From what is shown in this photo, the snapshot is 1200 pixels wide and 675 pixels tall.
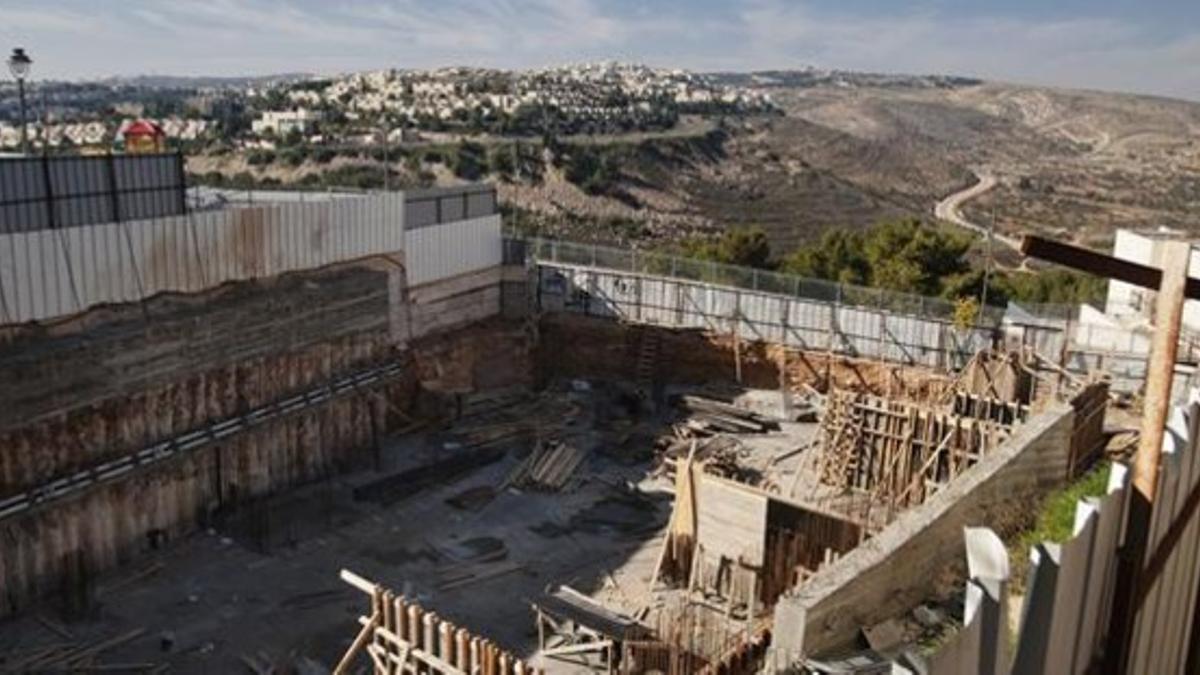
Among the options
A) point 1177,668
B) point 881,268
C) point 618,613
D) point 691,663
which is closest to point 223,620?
point 618,613

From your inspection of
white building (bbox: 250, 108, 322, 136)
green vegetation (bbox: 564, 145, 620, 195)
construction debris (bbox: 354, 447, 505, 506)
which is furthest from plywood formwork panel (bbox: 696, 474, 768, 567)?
white building (bbox: 250, 108, 322, 136)

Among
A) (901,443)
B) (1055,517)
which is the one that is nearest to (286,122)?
(901,443)

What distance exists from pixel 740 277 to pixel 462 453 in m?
9.46

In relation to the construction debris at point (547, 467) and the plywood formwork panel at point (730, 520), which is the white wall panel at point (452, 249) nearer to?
the construction debris at point (547, 467)

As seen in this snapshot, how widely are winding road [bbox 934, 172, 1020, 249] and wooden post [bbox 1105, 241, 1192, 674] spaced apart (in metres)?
66.8

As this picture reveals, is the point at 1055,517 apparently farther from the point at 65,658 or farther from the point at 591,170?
the point at 591,170

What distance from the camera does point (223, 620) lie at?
16766 mm

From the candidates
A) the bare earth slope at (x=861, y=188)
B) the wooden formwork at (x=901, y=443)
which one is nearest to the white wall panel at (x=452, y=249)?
the wooden formwork at (x=901, y=443)

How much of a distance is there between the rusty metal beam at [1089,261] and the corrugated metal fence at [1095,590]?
0.64 meters

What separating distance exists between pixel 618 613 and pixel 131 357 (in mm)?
9772

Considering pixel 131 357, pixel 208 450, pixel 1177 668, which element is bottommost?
pixel 208 450

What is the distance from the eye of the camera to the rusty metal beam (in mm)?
3484

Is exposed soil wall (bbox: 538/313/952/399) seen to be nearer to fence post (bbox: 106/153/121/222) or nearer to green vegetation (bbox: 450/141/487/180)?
fence post (bbox: 106/153/121/222)

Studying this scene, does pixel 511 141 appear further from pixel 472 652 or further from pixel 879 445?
pixel 472 652
